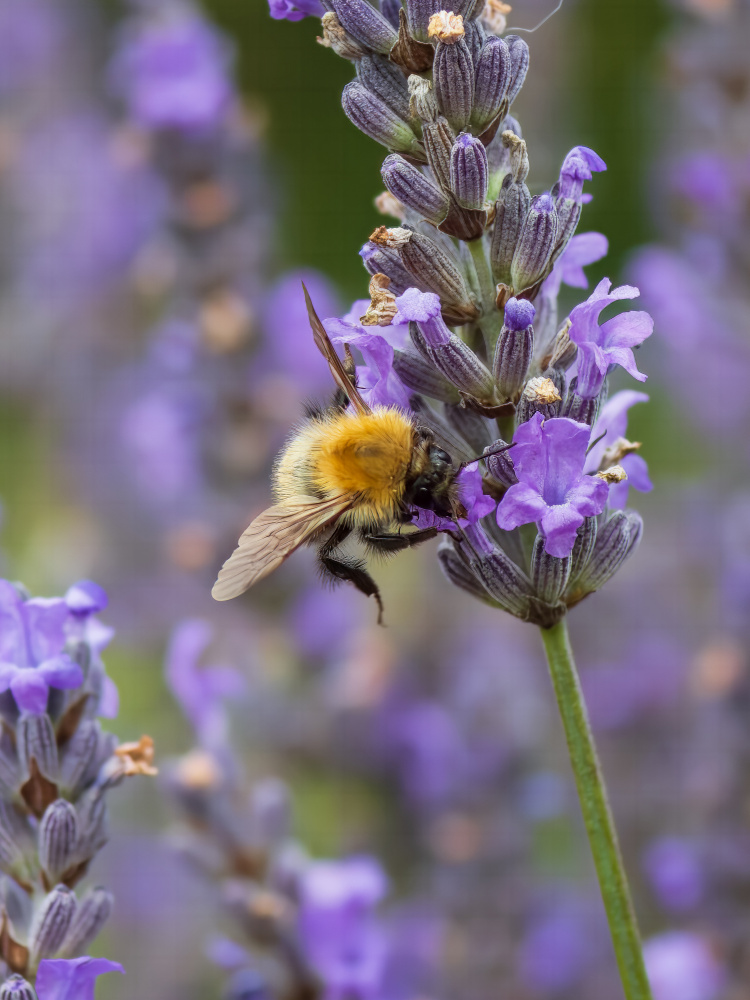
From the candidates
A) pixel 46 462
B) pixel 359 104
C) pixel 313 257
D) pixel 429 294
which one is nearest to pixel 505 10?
pixel 359 104

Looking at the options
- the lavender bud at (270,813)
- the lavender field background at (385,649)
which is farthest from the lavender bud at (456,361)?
the lavender bud at (270,813)

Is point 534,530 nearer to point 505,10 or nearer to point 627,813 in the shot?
point 505,10

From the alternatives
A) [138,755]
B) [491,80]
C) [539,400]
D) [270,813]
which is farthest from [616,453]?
[270,813]

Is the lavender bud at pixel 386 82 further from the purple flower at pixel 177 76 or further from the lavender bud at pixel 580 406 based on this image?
the purple flower at pixel 177 76

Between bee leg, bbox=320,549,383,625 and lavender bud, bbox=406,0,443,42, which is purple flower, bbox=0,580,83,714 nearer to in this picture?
bee leg, bbox=320,549,383,625

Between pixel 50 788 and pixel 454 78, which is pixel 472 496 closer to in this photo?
pixel 454 78
